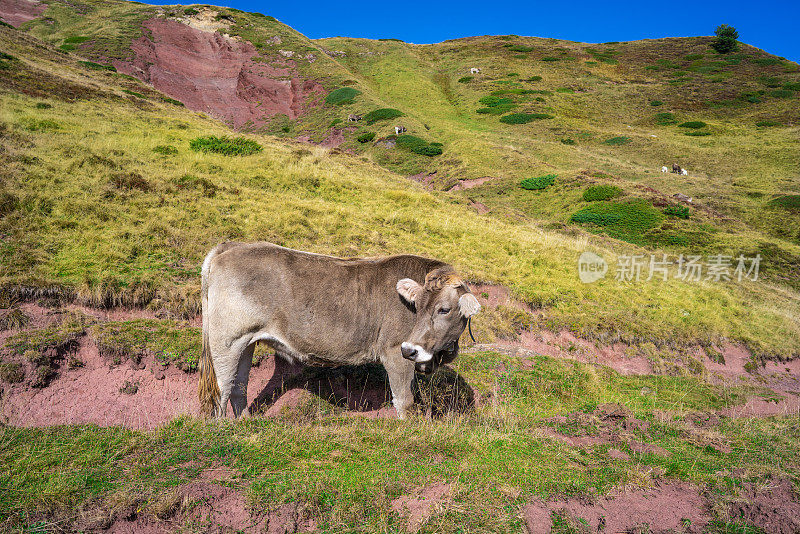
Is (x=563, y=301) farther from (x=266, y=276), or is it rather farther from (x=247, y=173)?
(x=247, y=173)

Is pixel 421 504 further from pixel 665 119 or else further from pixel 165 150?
pixel 665 119

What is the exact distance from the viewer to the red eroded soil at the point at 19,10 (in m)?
55.8

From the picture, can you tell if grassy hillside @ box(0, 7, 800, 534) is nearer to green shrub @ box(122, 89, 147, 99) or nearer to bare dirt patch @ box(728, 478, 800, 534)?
bare dirt patch @ box(728, 478, 800, 534)

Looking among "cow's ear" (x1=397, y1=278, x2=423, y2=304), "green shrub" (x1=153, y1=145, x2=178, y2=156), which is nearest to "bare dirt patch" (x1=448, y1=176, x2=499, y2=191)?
"green shrub" (x1=153, y1=145, x2=178, y2=156)

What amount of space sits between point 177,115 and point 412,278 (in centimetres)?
3298

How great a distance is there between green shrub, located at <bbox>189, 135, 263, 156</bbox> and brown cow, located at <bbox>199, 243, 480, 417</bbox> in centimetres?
1914

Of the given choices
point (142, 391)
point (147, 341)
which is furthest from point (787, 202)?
point (142, 391)

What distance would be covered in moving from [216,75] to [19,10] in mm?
31300

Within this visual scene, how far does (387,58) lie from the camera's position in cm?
8294

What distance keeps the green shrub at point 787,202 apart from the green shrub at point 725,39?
250ft

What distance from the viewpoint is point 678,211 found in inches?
1055

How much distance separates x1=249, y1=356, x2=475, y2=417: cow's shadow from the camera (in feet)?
26.4

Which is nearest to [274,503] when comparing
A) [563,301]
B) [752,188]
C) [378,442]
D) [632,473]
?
[378,442]

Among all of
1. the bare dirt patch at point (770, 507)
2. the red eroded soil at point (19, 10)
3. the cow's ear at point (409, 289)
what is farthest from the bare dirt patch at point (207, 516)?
the red eroded soil at point (19, 10)
